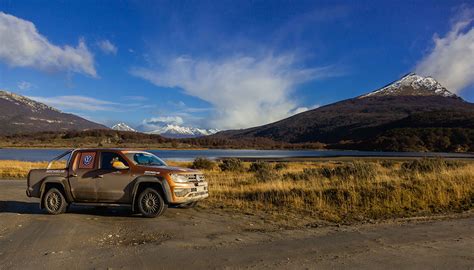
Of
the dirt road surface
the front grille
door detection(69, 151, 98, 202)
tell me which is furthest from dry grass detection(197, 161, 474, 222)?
door detection(69, 151, 98, 202)

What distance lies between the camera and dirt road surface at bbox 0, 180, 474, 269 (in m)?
6.92

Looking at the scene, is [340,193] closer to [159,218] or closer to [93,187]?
[159,218]

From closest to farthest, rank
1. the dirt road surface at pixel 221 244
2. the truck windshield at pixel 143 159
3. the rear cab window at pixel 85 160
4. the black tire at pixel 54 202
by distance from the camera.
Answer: the dirt road surface at pixel 221 244, the truck windshield at pixel 143 159, the rear cab window at pixel 85 160, the black tire at pixel 54 202

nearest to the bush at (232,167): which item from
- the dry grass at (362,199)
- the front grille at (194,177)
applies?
the dry grass at (362,199)

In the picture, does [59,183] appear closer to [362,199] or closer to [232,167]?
[362,199]

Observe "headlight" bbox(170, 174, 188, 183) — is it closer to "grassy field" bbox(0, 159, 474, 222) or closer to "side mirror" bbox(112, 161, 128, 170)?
"side mirror" bbox(112, 161, 128, 170)

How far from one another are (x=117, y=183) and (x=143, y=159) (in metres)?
1.08

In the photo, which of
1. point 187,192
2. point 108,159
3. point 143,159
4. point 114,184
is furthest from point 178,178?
point 108,159

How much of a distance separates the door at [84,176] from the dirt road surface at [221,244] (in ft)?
2.01

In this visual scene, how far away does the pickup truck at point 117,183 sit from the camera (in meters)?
11.6

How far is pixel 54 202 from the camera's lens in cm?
1250

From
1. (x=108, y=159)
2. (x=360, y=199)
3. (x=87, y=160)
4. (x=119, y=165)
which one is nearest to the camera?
(x=119, y=165)

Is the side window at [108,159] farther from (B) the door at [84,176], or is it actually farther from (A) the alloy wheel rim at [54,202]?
(A) the alloy wheel rim at [54,202]

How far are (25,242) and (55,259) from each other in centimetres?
186
